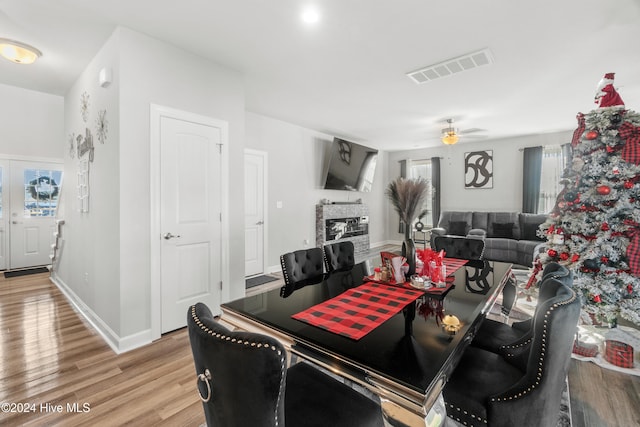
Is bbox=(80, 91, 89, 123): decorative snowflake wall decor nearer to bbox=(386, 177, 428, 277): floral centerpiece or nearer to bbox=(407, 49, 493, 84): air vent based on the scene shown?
bbox=(386, 177, 428, 277): floral centerpiece

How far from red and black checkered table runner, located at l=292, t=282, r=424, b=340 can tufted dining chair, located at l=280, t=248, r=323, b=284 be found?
1.62ft

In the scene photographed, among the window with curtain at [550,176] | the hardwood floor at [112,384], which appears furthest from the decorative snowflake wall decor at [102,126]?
the window with curtain at [550,176]

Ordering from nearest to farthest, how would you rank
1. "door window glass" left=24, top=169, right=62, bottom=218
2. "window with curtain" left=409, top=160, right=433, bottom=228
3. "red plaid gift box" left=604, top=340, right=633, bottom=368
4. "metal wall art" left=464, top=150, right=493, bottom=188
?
"red plaid gift box" left=604, top=340, right=633, bottom=368 < "door window glass" left=24, top=169, right=62, bottom=218 < "metal wall art" left=464, top=150, right=493, bottom=188 < "window with curtain" left=409, top=160, right=433, bottom=228

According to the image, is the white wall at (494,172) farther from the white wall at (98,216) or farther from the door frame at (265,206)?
the white wall at (98,216)

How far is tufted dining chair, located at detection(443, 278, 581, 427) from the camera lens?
97cm

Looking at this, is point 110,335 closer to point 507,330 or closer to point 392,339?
point 392,339

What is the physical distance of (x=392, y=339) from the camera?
104cm

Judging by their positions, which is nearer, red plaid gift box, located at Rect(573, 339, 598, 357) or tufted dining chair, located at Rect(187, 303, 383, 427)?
tufted dining chair, located at Rect(187, 303, 383, 427)

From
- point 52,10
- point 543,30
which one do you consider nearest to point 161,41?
point 52,10

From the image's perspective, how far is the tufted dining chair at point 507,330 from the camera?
1449 millimetres

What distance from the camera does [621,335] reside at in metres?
2.63

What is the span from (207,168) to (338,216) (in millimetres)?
3684

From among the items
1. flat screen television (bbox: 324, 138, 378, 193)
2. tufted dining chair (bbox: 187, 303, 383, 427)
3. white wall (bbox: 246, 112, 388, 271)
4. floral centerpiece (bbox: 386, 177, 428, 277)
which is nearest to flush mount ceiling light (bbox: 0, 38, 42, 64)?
white wall (bbox: 246, 112, 388, 271)

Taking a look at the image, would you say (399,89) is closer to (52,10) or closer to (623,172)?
(623,172)
